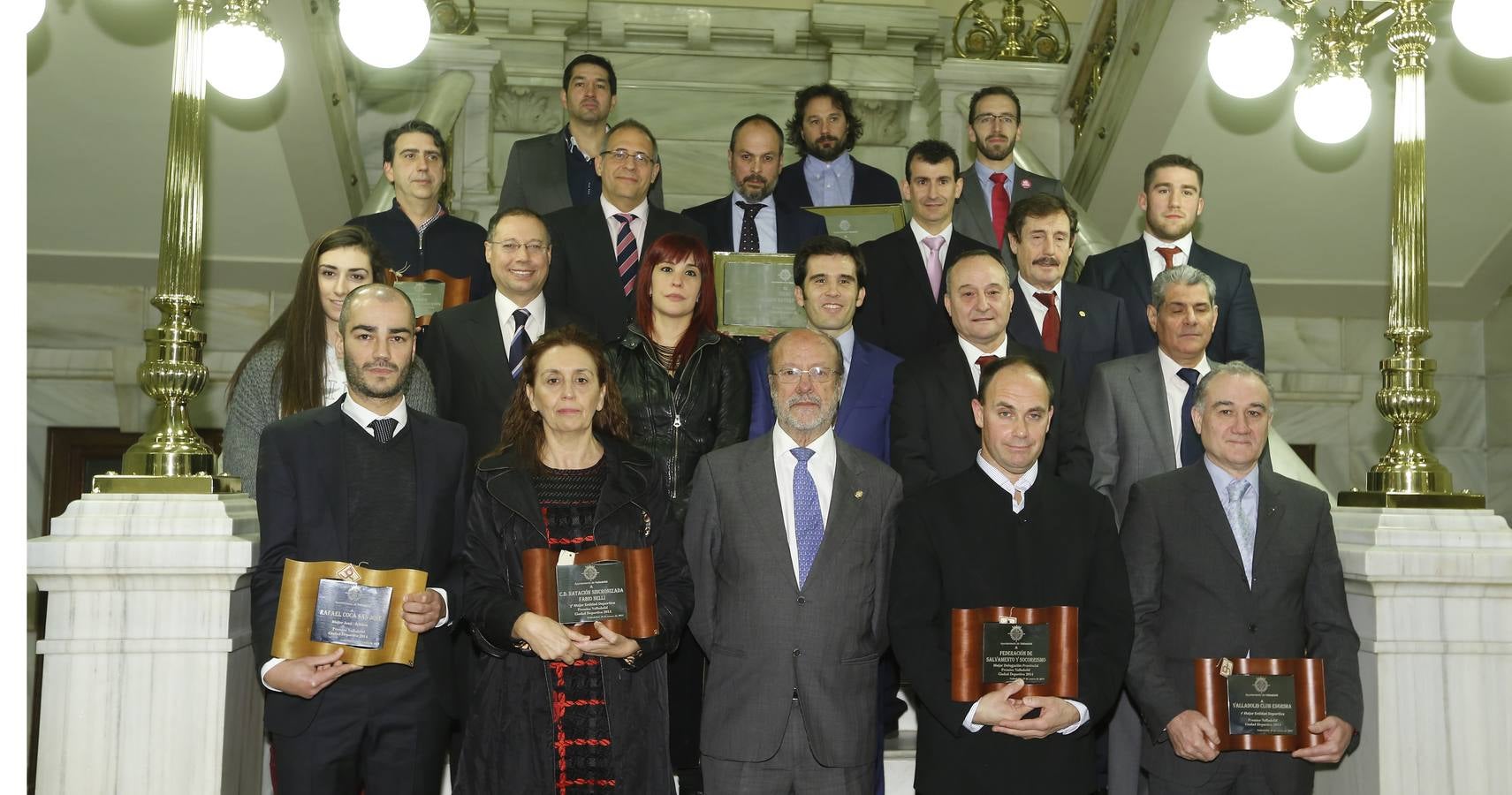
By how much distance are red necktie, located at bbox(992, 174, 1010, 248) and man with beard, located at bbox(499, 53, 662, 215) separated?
1.63m

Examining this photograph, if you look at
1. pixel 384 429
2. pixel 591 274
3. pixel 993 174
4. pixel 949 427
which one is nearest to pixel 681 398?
pixel 949 427

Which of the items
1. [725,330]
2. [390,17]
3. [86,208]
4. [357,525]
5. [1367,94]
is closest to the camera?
[357,525]

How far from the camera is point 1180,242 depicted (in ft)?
18.2

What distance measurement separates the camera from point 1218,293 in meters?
5.23

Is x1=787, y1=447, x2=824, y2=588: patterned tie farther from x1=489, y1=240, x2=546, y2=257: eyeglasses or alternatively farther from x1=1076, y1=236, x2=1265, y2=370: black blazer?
x1=1076, y1=236, x2=1265, y2=370: black blazer

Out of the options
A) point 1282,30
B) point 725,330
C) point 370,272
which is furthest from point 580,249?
point 1282,30

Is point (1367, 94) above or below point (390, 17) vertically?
below

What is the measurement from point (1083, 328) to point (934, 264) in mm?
765

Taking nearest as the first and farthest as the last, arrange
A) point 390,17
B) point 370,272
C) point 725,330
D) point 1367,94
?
1. point 370,272
2. point 725,330
3. point 1367,94
4. point 390,17

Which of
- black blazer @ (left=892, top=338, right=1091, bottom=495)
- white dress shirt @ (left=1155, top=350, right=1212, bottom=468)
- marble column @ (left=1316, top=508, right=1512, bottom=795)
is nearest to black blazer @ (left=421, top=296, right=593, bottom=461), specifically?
black blazer @ (left=892, top=338, right=1091, bottom=495)

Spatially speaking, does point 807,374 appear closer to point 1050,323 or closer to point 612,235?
point 1050,323

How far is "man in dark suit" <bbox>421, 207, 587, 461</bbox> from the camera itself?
4.60 meters

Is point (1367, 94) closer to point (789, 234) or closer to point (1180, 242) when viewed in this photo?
point (1180, 242)

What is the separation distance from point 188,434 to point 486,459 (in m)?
0.99
